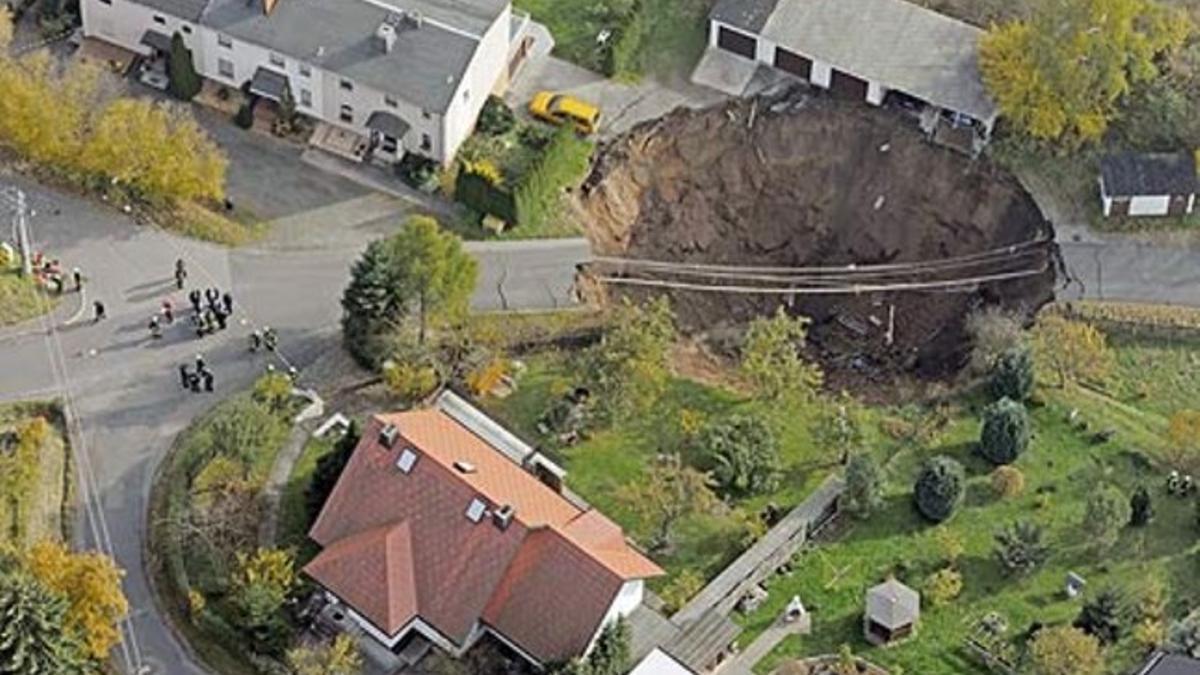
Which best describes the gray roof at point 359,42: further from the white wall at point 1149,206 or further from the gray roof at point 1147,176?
the white wall at point 1149,206

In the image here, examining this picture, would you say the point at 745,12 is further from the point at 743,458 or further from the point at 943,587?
the point at 943,587

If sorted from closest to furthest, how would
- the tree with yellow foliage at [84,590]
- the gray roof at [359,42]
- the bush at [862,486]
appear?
the tree with yellow foliage at [84,590] → the bush at [862,486] → the gray roof at [359,42]

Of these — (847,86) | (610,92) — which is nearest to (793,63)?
(847,86)

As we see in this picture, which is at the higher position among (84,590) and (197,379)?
(197,379)

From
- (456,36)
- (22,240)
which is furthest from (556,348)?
(22,240)

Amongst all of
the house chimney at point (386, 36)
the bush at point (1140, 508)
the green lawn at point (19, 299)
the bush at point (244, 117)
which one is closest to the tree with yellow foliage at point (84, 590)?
the green lawn at point (19, 299)

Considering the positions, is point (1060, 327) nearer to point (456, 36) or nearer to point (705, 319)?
point (705, 319)
